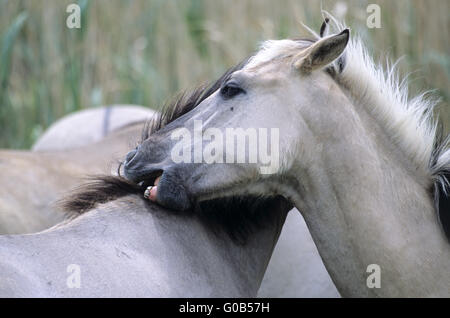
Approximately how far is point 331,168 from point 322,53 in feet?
1.35

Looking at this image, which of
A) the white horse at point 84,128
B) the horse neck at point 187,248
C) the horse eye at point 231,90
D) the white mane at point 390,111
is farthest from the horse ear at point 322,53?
the white horse at point 84,128

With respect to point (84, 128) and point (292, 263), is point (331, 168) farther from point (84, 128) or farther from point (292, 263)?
point (84, 128)

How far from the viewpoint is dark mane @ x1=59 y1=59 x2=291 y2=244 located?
2680mm

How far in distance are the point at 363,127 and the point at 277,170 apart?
358 millimetres

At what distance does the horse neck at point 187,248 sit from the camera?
2.44 metres

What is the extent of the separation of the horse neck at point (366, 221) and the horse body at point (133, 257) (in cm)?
35

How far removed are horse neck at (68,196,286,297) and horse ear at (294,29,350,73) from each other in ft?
2.24

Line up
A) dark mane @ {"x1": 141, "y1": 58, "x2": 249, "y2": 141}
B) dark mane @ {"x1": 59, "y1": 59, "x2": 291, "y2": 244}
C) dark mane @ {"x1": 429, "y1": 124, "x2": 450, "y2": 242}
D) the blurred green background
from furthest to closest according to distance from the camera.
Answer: the blurred green background, dark mane @ {"x1": 141, "y1": 58, "x2": 249, "y2": 141}, dark mane @ {"x1": 59, "y1": 59, "x2": 291, "y2": 244}, dark mane @ {"x1": 429, "y1": 124, "x2": 450, "y2": 242}

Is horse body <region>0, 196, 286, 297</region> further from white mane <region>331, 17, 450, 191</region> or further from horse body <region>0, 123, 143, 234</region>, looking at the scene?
horse body <region>0, 123, 143, 234</region>

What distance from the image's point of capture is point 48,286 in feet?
7.02

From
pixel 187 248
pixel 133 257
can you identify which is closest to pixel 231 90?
pixel 187 248

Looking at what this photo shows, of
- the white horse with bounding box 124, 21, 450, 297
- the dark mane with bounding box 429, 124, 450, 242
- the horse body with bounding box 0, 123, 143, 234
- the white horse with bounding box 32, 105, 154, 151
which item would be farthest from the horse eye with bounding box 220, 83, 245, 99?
the white horse with bounding box 32, 105, 154, 151

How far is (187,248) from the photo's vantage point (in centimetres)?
256
